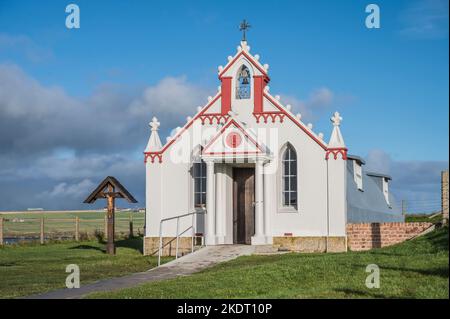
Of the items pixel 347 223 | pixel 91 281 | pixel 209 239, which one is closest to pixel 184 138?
pixel 209 239

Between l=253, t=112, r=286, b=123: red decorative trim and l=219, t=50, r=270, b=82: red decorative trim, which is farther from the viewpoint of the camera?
l=219, t=50, r=270, b=82: red decorative trim

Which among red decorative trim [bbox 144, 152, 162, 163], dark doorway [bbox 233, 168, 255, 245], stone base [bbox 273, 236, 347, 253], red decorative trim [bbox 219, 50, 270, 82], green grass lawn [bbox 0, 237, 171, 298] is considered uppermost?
red decorative trim [bbox 219, 50, 270, 82]

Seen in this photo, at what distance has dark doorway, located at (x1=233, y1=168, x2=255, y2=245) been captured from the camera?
27.1 meters

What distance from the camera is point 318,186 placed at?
86.5ft

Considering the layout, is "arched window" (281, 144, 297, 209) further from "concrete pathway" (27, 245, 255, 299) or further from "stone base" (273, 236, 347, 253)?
"concrete pathway" (27, 245, 255, 299)

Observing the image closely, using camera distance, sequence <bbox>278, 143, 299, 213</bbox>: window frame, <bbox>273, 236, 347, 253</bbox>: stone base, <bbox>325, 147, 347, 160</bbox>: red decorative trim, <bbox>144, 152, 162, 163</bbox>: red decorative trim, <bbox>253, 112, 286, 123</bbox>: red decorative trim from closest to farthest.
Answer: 1. <bbox>273, 236, 347, 253</bbox>: stone base
2. <bbox>325, 147, 347, 160</bbox>: red decorative trim
3. <bbox>278, 143, 299, 213</bbox>: window frame
4. <bbox>253, 112, 286, 123</bbox>: red decorative trim
5. <bbox>144, 152, 162, 163</bbox>: red decorative trim

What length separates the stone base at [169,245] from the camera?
88.9 ft

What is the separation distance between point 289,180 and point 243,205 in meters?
2.00

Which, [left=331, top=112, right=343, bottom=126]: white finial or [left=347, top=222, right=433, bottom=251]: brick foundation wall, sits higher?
[left=331, top=112, right=343, bottom=126]: white finial

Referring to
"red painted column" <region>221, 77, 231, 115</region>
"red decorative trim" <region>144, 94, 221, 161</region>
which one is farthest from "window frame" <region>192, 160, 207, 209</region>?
"red painted column" <region>221, 77, 231, 115</region>

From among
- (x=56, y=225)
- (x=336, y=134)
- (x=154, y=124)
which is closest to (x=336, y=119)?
(x=336, y=134)

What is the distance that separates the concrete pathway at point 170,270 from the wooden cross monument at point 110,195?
15.2 ft

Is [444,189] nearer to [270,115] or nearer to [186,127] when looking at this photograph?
[270,115]

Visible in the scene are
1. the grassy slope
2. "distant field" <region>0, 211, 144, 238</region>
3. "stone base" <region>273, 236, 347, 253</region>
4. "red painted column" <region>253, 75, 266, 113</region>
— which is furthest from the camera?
"distant field" <region>0, 211, 144, 238</region>
